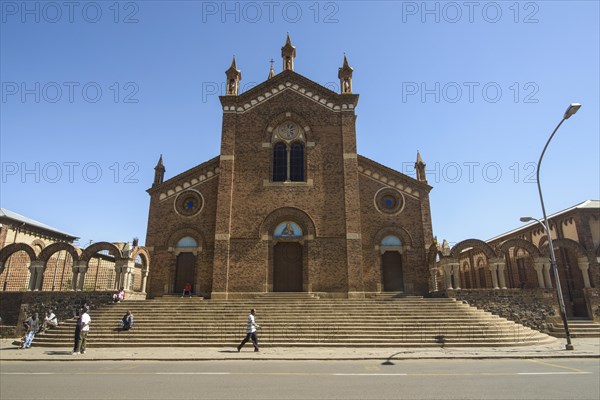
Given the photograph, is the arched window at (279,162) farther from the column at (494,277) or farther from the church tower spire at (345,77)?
the column at (494,277)

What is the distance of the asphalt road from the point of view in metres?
7.84

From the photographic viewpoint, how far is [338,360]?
42.2ft

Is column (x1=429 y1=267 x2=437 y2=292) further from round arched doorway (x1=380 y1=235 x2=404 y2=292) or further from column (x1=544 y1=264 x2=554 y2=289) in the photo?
column (x1=544 y1=264 x2=554 y2=289)

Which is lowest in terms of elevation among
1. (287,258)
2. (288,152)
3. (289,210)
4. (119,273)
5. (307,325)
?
(307,325)

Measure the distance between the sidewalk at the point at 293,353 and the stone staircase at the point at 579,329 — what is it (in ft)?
13.2

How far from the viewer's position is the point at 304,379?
944 centimetres

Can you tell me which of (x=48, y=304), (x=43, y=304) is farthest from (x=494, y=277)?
(x=43, y=304)

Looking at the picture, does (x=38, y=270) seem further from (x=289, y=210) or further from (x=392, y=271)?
(x=392, y=271)

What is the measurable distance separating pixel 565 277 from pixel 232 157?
25.1 meters

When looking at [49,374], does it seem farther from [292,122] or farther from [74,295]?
[292,122]

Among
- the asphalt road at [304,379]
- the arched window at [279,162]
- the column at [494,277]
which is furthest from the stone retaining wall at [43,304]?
the column at [494,277]

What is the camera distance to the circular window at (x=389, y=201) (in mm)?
26420

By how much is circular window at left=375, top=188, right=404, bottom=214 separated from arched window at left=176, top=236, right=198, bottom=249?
41.2ft

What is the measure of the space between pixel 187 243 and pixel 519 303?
20350 mm
